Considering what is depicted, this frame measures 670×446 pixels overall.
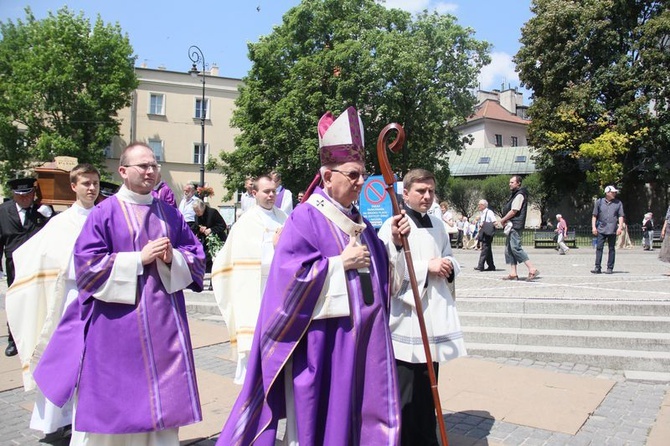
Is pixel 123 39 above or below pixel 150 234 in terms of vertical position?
above

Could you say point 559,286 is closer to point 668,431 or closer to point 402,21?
point 668,431

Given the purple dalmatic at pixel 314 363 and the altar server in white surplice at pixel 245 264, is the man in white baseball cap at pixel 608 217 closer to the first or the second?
the altar server in white surplice at pixel 245 264

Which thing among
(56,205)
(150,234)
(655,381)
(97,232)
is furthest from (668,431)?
(56,205)

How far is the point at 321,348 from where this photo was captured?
2.76 metres

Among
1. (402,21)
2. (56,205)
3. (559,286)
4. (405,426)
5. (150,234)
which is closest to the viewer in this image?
(150,234)

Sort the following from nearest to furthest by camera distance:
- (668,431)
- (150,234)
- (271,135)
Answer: (150,234), (668,431), (271,135)

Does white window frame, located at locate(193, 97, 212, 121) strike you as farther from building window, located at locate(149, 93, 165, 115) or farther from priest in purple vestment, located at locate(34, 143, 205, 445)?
priest in purple vestment, located at locate(34, 143, 205, 445)

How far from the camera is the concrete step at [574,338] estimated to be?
648 cm

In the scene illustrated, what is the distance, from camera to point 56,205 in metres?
13.5

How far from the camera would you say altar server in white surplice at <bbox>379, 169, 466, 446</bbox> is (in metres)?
3.74

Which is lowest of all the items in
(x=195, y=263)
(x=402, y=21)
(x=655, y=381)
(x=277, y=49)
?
(x=655, y=381)

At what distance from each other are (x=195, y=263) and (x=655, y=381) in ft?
15.7

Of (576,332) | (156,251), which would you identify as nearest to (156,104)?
(576,332)

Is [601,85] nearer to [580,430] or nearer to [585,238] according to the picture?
[585,238]
